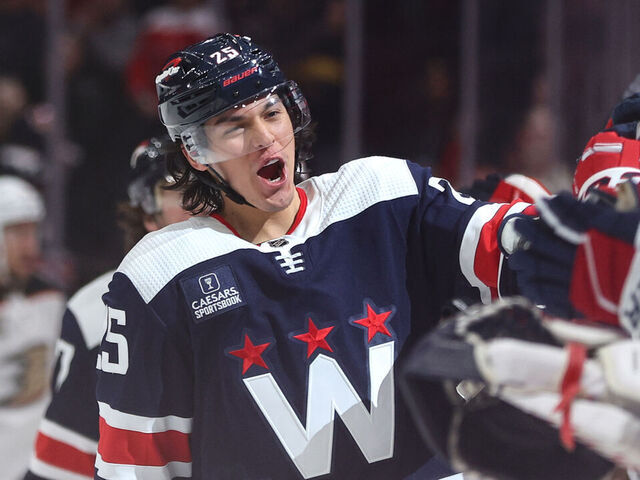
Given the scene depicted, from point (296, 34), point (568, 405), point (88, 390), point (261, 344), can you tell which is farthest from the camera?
point (296, 34)

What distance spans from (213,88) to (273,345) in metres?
A: 0.43

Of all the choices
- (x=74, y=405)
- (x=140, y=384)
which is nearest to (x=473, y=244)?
(x=140, y=384)

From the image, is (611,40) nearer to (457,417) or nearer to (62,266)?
(62,266)

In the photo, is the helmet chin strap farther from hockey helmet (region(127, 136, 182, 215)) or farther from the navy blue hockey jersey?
hockey helmet (region(127, 136, 182, 215))

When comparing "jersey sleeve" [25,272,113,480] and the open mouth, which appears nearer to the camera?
the open mouth

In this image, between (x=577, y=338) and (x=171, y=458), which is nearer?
(x=577, y=338)

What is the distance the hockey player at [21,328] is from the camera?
3129mm

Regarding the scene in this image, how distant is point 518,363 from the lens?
1249 millimetres

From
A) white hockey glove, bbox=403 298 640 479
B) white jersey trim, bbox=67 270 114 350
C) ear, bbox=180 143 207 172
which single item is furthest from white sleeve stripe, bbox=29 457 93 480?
white hockey glove, bbox=403 298 640 479

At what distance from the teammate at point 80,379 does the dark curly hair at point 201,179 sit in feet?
1.02

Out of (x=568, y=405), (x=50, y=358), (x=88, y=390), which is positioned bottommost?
(x=50, y=358)

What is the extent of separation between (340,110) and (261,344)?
8.48 ft

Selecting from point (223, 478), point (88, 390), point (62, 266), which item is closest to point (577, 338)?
point (223, 478)

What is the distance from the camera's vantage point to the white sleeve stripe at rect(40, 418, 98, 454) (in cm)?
220
